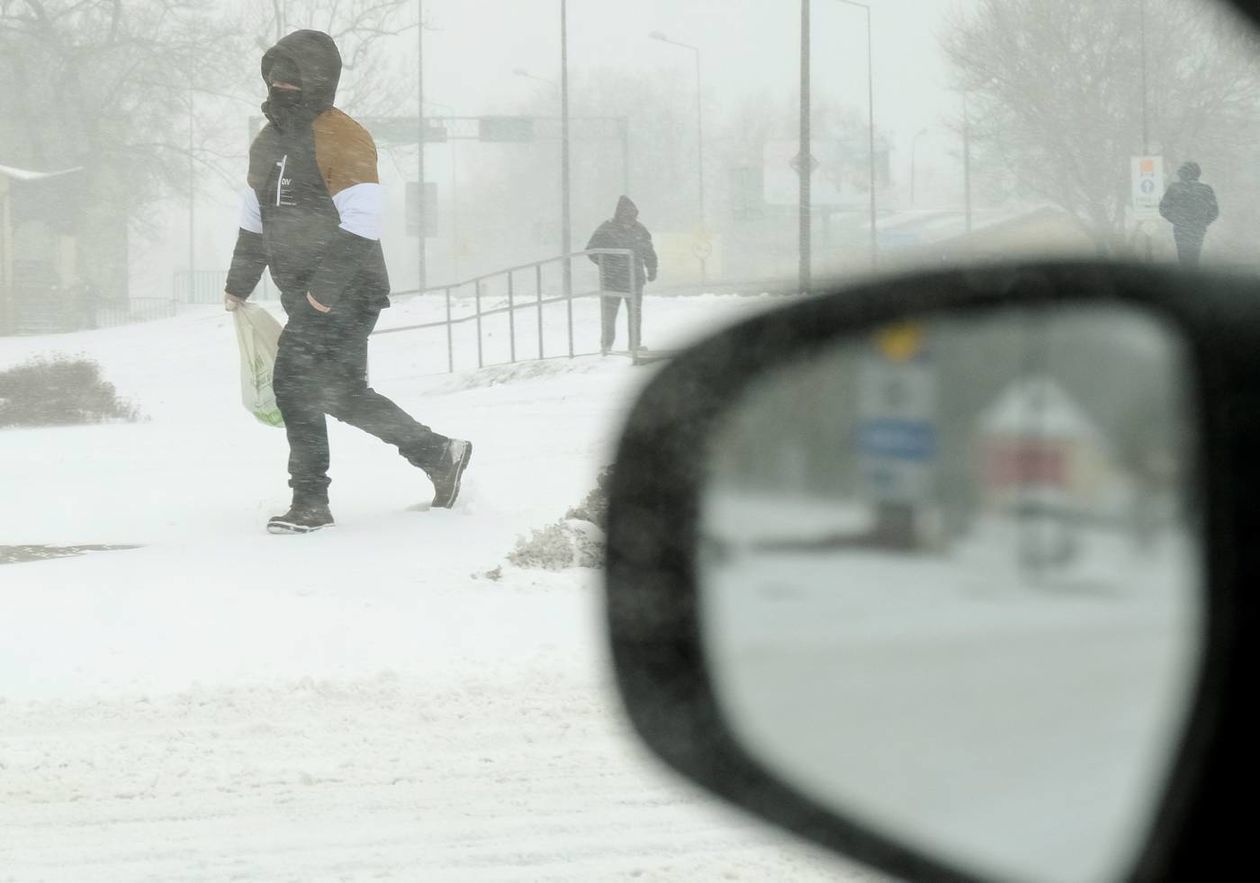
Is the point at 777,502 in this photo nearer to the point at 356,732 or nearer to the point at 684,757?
the point at 684,757

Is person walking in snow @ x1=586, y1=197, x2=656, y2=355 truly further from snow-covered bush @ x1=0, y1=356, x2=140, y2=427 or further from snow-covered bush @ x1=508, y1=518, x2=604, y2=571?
snow-covered bush @ x1=508, y1=518, x2=604, y2=571

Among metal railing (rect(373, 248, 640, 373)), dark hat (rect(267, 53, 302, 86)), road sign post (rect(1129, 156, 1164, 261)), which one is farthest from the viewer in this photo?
road sign post (rect(1129, 156, 1164, 261))

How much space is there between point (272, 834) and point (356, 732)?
0.75 metres

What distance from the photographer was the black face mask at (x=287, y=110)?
617 centimetres

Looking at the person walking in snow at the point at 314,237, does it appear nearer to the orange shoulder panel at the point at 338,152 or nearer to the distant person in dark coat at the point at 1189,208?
the orange shoulder panel at the point at 338,152

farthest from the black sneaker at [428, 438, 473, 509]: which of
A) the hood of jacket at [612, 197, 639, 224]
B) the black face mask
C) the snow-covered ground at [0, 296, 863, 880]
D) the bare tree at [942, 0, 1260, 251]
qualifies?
the bare tree at [942, 0, 1260, 251]

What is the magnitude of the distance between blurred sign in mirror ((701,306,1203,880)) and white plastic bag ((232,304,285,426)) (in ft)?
19.6

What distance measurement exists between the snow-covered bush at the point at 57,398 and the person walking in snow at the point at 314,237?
30.2ft

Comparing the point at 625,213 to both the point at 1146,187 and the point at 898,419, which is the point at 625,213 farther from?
the point at 898,419

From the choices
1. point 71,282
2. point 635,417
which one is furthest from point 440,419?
point 71,282

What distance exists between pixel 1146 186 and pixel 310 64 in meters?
14.1

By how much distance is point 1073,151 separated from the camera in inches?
1284

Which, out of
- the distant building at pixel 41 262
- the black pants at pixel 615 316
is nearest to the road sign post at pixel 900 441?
the black pants at pixel 615 316

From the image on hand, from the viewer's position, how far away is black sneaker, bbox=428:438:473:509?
22.7 ft
